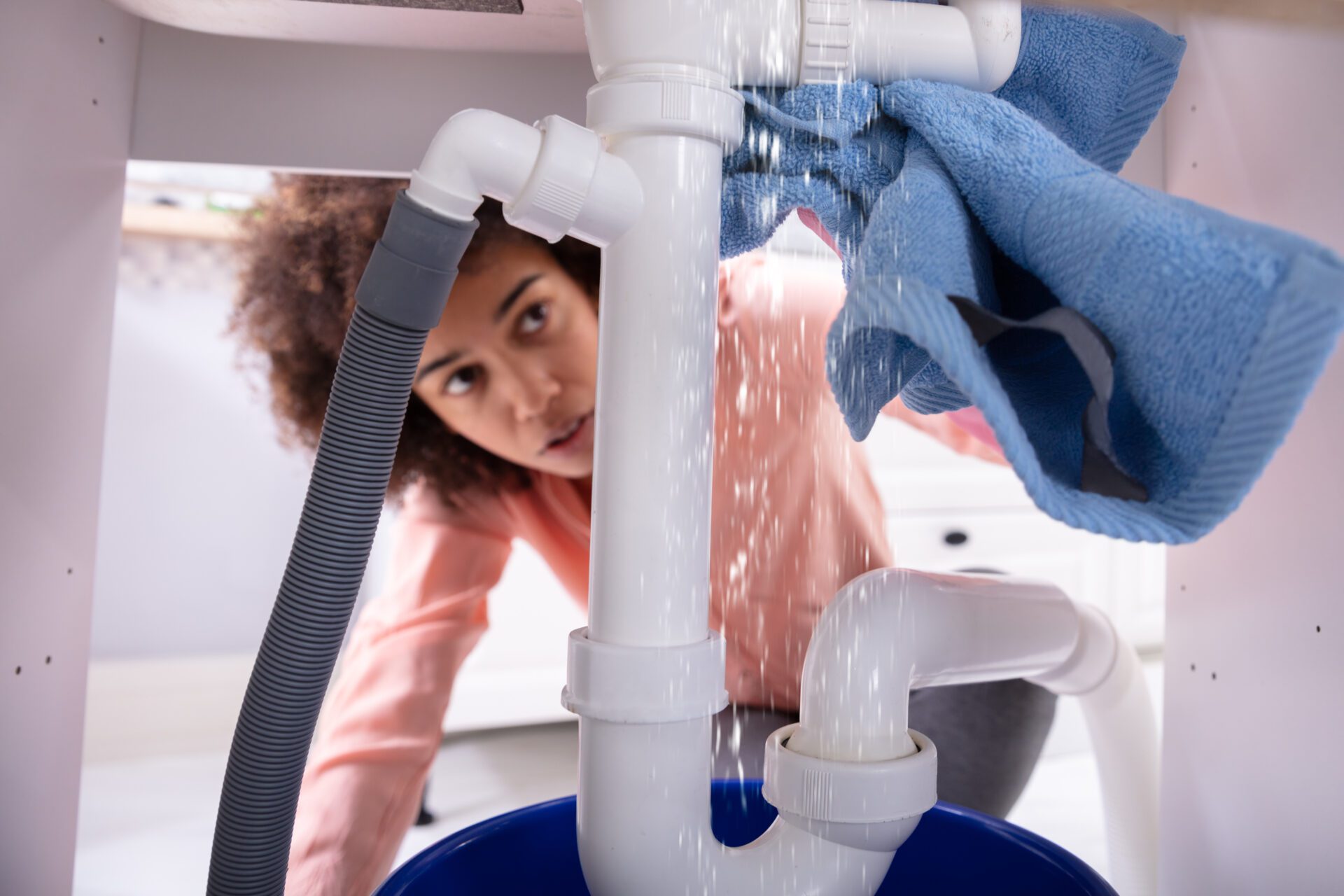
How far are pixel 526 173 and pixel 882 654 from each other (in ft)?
0.86

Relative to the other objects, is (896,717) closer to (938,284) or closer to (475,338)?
(938,284)

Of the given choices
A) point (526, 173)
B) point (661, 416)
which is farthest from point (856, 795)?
point (526, 173)

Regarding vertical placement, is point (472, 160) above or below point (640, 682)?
above

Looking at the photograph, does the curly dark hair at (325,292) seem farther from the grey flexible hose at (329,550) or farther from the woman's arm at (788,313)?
the grey flexible hose at (329,550)

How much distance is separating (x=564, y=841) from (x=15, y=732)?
339 mm

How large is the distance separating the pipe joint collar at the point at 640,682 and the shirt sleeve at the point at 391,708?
55 cm

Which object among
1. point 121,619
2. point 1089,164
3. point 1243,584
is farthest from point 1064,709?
point 121,619

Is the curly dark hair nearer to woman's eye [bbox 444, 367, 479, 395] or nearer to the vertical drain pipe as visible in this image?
woman's eye [bbox 444, 367, 479, 395]

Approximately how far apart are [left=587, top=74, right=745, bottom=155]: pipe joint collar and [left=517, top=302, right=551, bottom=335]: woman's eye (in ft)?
2.04

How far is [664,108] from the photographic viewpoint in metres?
0.37

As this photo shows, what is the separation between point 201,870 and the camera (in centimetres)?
98

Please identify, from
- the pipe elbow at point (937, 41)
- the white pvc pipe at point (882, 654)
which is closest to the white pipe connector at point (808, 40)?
the pipe elbow at point (937, 41)

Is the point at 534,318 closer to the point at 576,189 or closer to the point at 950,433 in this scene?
the point at 950,433

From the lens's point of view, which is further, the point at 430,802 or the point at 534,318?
the point at 430,802
